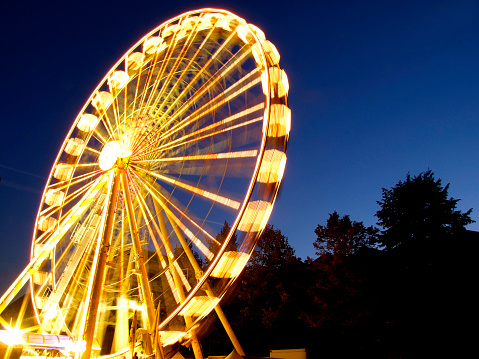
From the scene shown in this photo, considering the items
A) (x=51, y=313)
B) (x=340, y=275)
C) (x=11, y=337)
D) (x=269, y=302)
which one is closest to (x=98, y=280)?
(x=11, y=337)

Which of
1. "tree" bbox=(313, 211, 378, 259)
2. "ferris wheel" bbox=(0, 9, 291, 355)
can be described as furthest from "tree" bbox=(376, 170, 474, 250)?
"ferris wheel" bbox=(0, 9, 291, 355)

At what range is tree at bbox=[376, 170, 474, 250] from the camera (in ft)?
60.6

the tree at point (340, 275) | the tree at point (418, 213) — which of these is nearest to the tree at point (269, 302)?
the tree at point (340, 275)

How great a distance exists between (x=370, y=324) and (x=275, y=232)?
9.45 meters

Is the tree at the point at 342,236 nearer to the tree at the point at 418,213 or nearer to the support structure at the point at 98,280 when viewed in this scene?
the tree at the point at 418,213

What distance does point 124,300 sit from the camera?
32.6 feet

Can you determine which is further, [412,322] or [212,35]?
[412,322]

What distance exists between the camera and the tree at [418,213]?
1847 centimetres

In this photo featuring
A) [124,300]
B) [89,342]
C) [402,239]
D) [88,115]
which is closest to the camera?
[89,342]

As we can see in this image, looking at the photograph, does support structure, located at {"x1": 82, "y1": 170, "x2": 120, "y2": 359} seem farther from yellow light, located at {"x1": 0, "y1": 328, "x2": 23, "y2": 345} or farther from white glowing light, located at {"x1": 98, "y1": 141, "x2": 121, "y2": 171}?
yellow light, located at {"x1": 0, "y1": 328, "x2": 23, "y2": 345}

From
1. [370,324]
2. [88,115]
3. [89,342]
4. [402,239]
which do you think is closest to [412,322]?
[370,324]

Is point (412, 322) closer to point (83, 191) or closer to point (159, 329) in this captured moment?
point (159, 329)

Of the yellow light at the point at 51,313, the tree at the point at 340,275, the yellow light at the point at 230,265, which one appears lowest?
the yellow light at the point at 230,265

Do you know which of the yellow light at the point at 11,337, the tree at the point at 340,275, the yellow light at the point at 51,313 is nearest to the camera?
the yellow light at the point at 11,337
